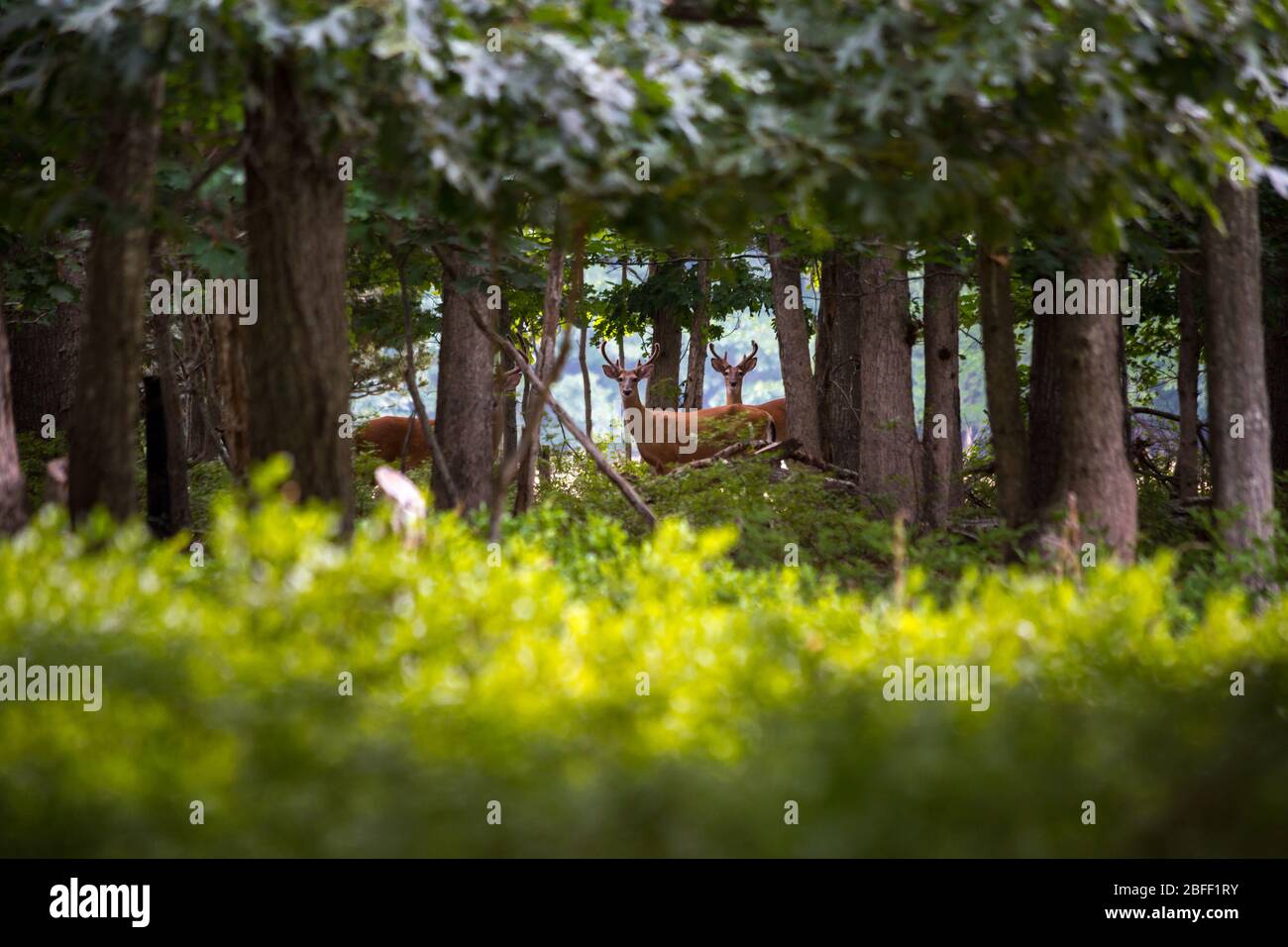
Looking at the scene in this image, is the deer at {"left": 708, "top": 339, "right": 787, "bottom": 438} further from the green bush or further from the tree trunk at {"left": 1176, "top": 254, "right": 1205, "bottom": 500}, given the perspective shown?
the green bush

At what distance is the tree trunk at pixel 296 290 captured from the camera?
691cm

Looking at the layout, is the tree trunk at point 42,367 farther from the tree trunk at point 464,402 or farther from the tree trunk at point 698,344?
the tree trunk at point 698,344

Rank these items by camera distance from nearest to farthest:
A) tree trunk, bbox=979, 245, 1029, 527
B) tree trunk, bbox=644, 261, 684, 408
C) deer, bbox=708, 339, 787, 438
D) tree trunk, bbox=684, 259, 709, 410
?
1. tree trunk, bbox=979, 245, 1029, 527
2. tree trunk, bbox=684, 259, 709, 410
3. tree trunk, bbox=644, 261, 684, 408
4. deer, bbox=708, 339, 787, 438

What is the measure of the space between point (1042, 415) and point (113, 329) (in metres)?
7.06

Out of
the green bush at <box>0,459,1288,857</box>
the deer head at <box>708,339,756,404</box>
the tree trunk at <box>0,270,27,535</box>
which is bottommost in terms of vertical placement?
the green bush at <box>0,459,1288,857</box>

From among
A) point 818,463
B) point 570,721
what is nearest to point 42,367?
point 818,463

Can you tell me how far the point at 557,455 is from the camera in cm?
2200

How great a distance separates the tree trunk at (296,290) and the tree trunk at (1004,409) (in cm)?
492

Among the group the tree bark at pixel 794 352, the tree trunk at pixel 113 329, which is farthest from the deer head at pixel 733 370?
the tree trunk at pixel 113 329

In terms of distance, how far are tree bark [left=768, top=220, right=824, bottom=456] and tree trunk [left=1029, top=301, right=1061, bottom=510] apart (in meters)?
6.75

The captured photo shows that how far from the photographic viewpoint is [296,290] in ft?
23.0

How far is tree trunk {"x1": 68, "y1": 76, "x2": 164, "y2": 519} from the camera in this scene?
274 inches

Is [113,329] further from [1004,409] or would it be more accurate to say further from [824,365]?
[824,365]

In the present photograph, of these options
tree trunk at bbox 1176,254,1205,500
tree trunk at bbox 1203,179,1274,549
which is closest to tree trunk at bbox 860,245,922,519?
tree trunk at bbox 1176,254,1205,500
